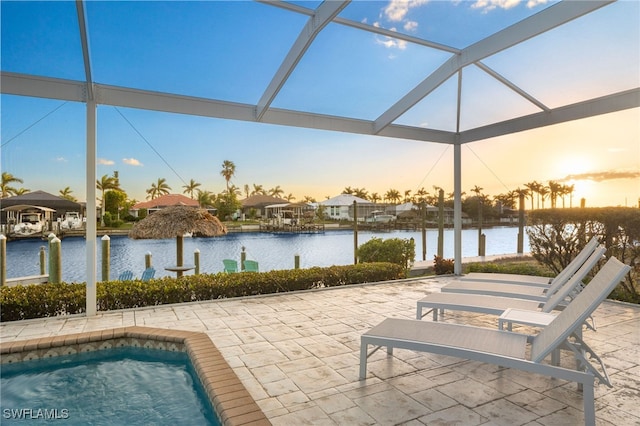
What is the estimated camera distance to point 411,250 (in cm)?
1128

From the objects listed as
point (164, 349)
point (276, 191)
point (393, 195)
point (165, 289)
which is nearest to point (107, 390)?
point (164, 349)

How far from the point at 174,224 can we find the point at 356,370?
18.8 ft

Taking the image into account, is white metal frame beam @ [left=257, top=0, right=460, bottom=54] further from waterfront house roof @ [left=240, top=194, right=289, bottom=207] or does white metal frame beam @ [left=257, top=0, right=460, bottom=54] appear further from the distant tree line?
waterfront house roof @ [left=240, top=194, right=289, bottom=207]

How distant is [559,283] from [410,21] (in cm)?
369

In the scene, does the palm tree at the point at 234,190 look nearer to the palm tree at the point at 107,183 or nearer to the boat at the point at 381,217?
the palm tree at the point at 107,183

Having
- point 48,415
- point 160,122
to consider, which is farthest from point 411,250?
point 160,122

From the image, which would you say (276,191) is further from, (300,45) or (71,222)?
(300,45)

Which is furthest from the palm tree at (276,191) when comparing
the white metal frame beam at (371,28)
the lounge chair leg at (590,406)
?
the lounge chair leg at (590,406)

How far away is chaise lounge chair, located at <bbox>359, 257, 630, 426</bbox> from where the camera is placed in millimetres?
2469

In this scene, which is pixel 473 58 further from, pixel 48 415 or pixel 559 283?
pixel 48 415

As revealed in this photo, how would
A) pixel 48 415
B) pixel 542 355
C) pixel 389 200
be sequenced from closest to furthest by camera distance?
pixel 542 355
pixel 48 415
pixel 389 200

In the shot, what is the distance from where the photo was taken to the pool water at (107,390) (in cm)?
300

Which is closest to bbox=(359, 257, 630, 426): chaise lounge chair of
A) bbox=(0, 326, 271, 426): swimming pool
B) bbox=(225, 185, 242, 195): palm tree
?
bbox=(0, 326, 271, 426): swimming pool

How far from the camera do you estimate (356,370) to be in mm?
3449
